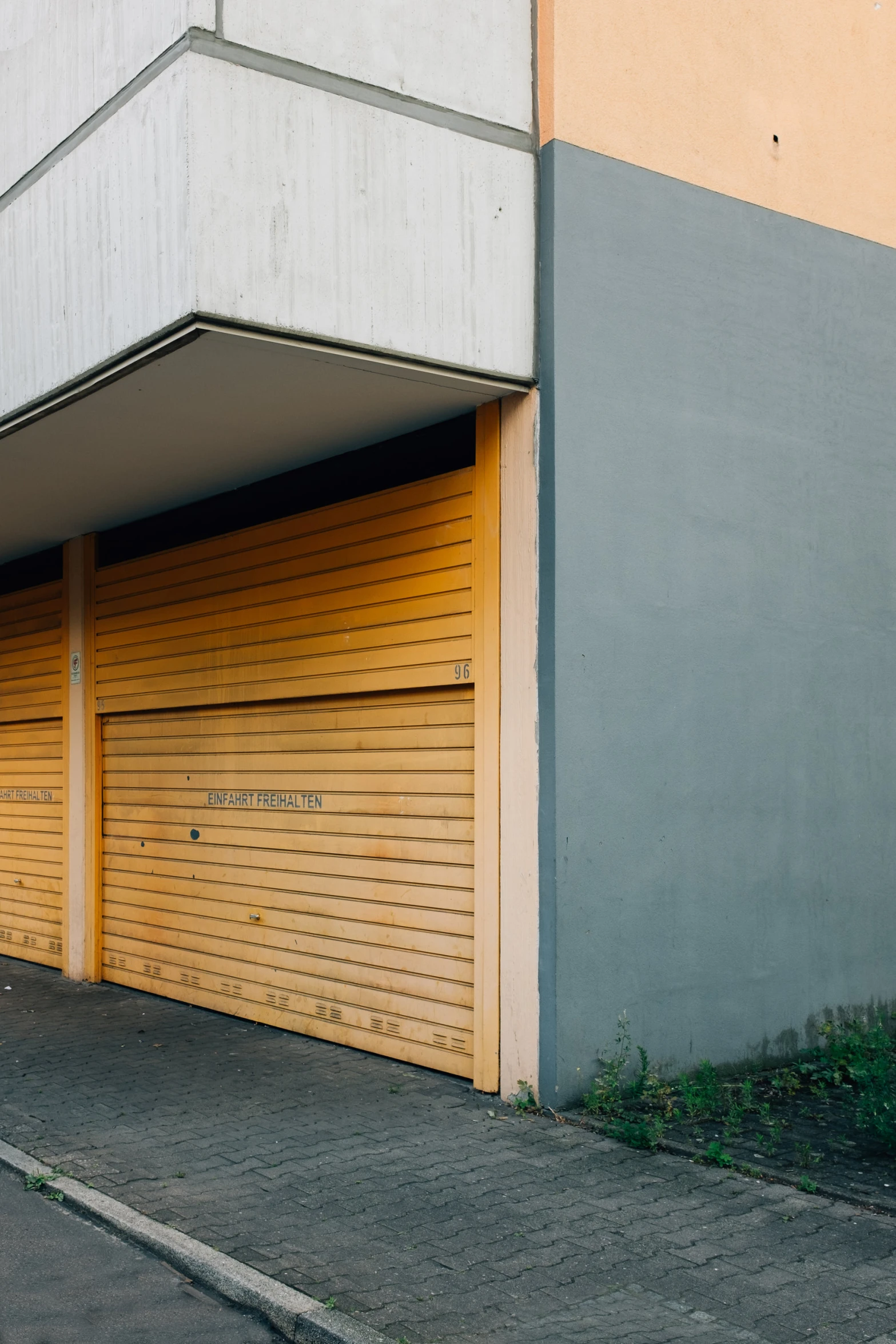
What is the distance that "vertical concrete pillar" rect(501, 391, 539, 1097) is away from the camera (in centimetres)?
698

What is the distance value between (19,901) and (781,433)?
29.2ft

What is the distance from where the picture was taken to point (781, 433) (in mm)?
8219

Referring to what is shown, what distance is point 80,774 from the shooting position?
11.6 meters

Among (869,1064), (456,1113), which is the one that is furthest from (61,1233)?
(869,1064)

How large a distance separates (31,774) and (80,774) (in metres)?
Result: 1.41

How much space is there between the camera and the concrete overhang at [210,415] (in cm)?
657

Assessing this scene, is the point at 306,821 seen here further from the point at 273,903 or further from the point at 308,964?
the point at 308,964

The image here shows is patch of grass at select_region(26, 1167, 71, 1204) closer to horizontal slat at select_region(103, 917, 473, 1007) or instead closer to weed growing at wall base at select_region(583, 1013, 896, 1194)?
horizontal slat at select_region(103, 917, 473, 1007)

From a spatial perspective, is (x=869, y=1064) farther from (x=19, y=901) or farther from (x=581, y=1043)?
(x=19, y=901)

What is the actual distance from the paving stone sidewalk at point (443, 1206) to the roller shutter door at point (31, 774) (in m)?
4.37

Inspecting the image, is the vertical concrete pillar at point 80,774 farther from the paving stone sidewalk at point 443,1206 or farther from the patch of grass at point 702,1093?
the patch of grass at point 702,1093

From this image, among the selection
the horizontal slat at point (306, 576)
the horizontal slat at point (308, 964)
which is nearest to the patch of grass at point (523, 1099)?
the horizontal slat at point (308, 964)

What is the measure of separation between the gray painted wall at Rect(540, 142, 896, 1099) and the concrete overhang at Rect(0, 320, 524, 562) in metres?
0.89

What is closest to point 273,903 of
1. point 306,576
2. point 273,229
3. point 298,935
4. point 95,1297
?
point 298,935
